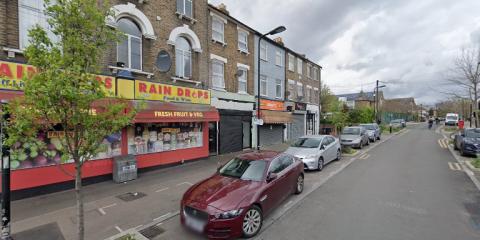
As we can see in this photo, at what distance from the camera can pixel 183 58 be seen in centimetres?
1222

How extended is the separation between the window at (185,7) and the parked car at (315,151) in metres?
8.44

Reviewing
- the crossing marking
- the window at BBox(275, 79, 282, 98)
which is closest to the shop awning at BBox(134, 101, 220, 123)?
the window at BBox(275, 79, 282, 98)

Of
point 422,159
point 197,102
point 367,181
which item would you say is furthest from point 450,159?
point 197,102

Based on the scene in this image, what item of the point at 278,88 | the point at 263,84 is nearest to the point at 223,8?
the point at 263,84

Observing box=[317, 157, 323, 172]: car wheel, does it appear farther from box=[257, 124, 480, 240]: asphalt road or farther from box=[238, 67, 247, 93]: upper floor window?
box=[238, 67, 247, 93]: upper floor window

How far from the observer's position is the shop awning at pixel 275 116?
55.8ft

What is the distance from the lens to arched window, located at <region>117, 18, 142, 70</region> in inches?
381

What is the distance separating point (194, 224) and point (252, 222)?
1151mm

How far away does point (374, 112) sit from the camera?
37969 mm

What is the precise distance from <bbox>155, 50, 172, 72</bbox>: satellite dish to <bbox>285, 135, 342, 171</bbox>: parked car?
6769 millimetres

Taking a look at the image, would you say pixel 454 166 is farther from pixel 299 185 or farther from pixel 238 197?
pixel 238 197

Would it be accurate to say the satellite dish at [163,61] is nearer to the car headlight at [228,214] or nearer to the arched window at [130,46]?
the arched window at [130,46]

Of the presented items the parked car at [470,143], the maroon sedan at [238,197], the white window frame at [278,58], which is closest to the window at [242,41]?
the white window frame at [278,58]

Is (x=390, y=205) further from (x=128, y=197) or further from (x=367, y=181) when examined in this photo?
(x=128, y=197)
